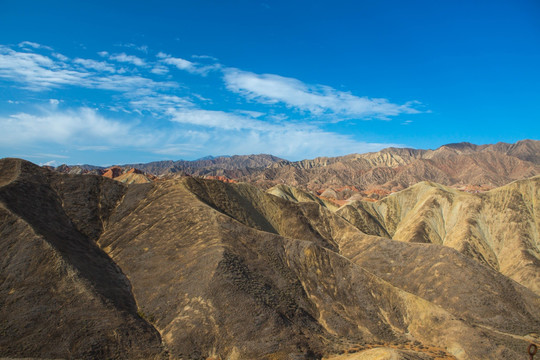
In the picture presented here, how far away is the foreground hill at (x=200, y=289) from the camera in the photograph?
28109 mm

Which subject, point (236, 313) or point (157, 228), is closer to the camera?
point (236, 313)

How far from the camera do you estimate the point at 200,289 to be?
1318 inches

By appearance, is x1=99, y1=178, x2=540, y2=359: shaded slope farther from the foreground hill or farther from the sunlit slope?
the sunlit slope

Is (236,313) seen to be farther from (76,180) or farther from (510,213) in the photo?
(510,213)

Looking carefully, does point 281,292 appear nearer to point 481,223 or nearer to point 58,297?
point 58,297

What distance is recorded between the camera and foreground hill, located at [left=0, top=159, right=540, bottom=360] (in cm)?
2811

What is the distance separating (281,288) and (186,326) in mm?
12217

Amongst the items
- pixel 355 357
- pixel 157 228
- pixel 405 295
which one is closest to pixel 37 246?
pixel 157 228

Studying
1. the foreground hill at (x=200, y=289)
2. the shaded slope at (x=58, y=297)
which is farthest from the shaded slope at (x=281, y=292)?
the shaded slope at (x=58, y=297)

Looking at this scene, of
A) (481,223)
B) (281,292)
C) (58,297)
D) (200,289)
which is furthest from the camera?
(481,223)

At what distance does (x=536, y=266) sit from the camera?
211 feet

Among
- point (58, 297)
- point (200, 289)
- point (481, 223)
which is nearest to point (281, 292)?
point (200, 289)

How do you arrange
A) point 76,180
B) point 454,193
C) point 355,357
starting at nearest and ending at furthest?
point 355,357 → point 76,180 → point 454,193

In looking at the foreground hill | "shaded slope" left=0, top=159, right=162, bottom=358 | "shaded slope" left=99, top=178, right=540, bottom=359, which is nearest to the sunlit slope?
"shaded slope" left=99, top=178, right=540, bottom=359
